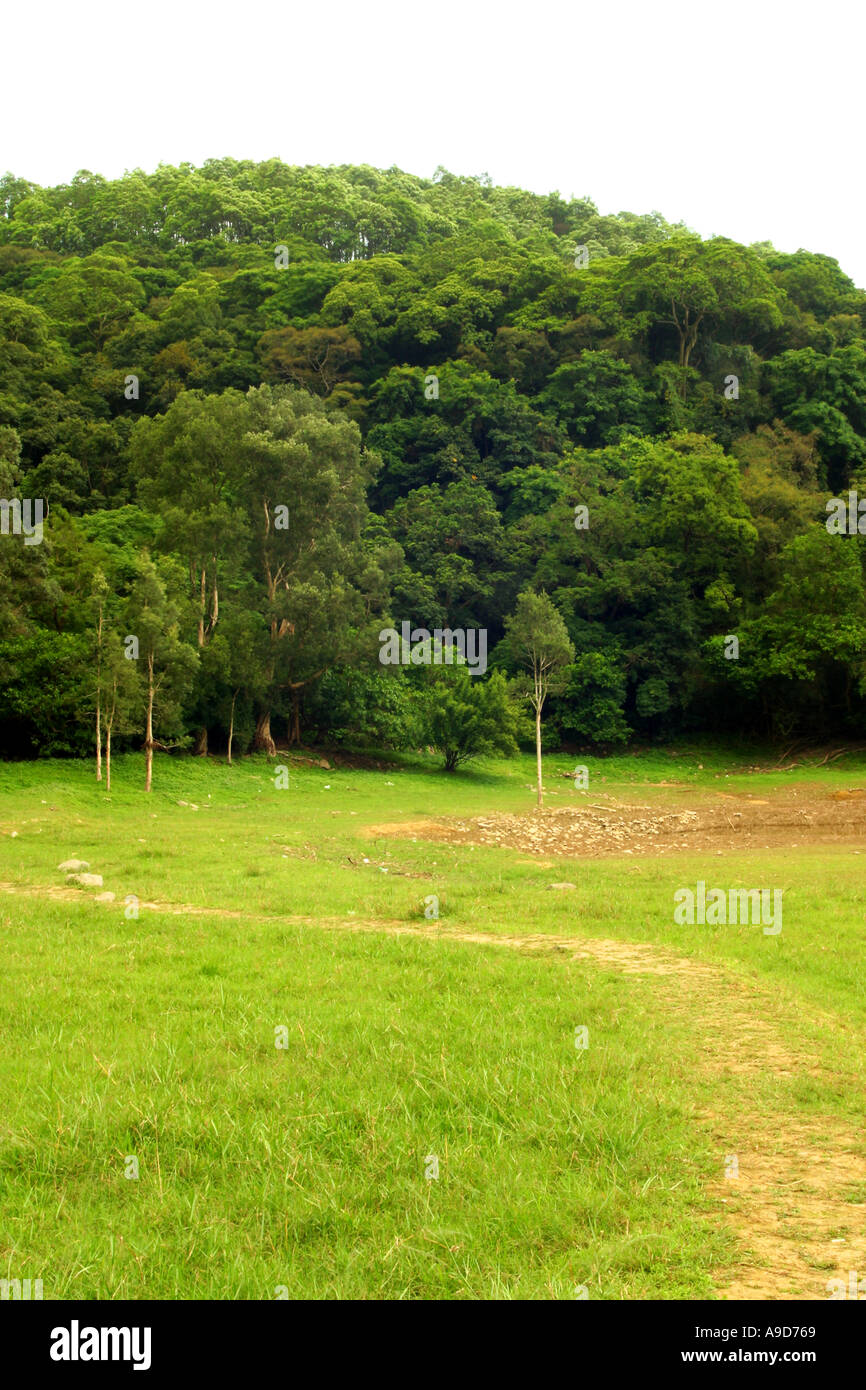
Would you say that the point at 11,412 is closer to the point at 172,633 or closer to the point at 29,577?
the point at 29,577

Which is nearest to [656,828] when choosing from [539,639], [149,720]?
[539,639]

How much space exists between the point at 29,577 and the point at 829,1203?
29942 mm

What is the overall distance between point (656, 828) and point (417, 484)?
123 feet

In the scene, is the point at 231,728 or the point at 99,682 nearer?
the point at 99,682

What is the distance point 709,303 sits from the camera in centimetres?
6109

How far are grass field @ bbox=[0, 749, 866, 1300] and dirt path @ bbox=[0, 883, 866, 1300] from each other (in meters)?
0.02

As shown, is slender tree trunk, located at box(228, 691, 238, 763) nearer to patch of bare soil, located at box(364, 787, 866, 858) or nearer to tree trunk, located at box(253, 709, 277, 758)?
tree trunk, located at box(253, 709, 277, 758)

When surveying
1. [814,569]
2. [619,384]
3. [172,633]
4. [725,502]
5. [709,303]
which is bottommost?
[172,633]

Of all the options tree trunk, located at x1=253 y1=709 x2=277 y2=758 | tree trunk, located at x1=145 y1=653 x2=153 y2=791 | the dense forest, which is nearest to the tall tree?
the dense forest

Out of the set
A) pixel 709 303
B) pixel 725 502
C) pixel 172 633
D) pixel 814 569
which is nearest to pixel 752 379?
pixel 709 303

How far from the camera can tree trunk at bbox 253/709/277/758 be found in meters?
39.3

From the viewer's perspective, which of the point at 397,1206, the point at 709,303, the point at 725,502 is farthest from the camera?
the point at 709,303

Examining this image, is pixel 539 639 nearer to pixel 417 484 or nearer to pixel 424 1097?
pixel 424 1097

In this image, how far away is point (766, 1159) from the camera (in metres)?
5.71
